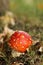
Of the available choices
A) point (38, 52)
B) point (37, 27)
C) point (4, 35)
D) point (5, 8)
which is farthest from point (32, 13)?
point (38, 52)

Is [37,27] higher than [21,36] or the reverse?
the reverse

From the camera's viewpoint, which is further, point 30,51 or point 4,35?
point 4,35

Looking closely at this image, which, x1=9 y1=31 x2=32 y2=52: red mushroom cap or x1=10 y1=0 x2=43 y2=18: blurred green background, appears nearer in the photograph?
x1=9 y1=31 x2=32 y2=52: red mushroom cap

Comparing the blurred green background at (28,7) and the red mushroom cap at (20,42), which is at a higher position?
the red mushroom cap at (20,42)

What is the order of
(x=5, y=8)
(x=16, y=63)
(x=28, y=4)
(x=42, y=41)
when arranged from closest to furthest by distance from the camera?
(x=16, y=63), (x=42, y=41), (x=5, y=8), (x=28, y=4)

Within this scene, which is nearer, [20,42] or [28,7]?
[20,42]

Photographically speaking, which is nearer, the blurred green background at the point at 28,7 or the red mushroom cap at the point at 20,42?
the red mushroom cap at the point at 20,42

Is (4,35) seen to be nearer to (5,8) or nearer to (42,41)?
(42,41)

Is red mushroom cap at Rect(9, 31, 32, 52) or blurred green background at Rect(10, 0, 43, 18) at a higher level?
red mushroom cap at Rect(9, 31, 32, 52)

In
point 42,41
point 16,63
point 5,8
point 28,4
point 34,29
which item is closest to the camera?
point 16,63

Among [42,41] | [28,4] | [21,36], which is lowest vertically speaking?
[28,4]

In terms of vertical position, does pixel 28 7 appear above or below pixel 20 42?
below
